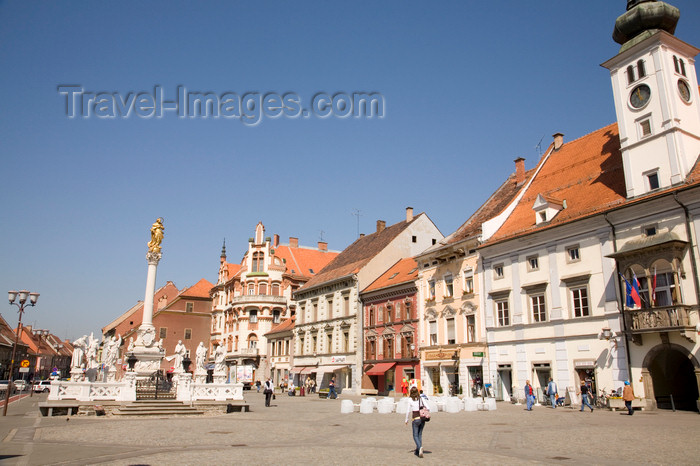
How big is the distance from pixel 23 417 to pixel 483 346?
82.0 ft

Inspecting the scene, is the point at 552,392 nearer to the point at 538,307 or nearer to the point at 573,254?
the point at 538,307

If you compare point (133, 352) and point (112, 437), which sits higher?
point (133, 352)

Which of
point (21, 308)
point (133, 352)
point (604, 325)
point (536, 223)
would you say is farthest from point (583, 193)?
point (21, 308)

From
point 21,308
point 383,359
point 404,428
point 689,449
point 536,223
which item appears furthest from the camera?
point 383,359

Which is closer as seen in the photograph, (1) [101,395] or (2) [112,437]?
(2) [112,437]

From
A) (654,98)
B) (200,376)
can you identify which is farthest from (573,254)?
(200,376)

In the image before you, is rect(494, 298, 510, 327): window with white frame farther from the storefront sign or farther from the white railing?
the white railing

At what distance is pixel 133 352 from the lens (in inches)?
1177

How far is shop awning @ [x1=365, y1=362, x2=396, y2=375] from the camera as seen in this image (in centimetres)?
4372

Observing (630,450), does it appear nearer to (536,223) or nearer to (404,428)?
(404,428)

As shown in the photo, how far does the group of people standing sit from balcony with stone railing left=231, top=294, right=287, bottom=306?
42334 mm

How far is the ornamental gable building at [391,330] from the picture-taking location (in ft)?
140

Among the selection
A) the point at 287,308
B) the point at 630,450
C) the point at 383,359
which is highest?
the point at 287,308

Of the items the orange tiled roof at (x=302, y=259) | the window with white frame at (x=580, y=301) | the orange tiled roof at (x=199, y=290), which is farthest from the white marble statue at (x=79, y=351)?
the orange tiled roof at (x=199, y=290)
